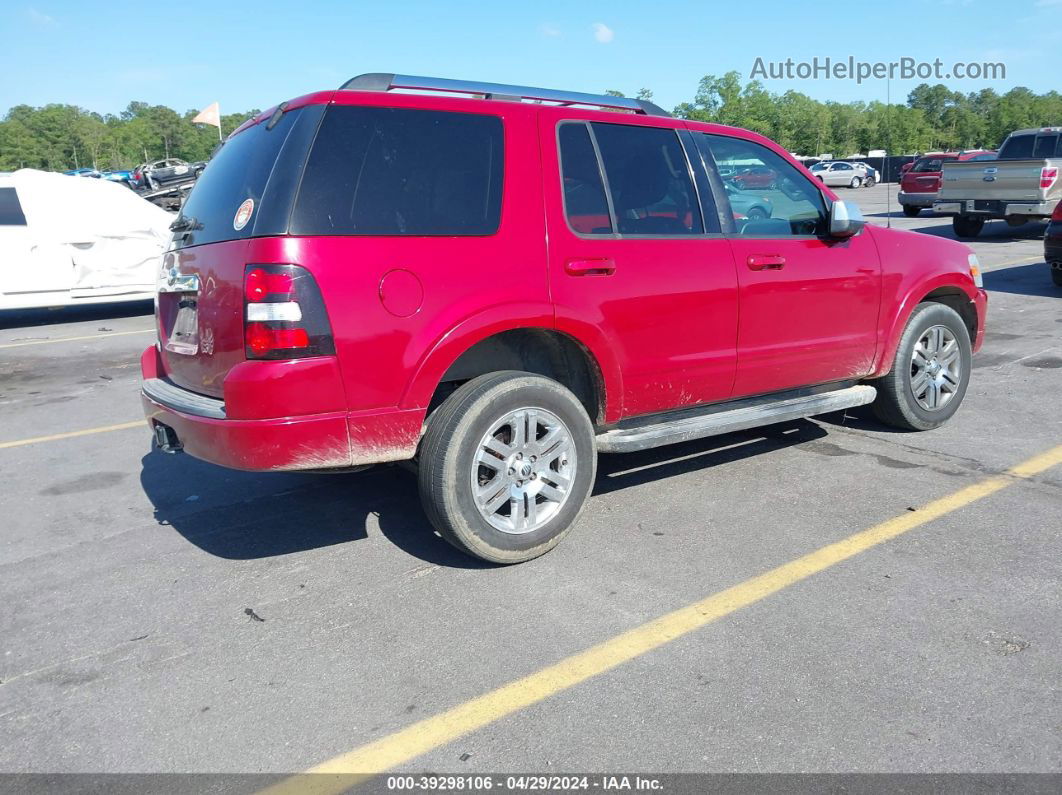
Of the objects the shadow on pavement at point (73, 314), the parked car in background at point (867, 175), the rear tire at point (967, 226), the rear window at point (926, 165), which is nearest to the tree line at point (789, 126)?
the parked car in background at point (867, 175)

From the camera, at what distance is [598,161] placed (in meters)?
4.27

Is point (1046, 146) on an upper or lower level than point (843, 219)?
upper

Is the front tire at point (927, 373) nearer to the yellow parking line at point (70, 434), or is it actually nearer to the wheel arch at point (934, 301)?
the wheel arch at point (934, 301)

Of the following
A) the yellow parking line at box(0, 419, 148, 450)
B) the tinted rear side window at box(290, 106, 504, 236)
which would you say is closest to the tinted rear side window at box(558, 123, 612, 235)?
the tinted rear side window at box(290, 106, 504, 236)

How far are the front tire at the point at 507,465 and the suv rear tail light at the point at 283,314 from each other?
639mm

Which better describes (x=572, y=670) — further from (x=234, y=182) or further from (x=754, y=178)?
(x=754, y=178)

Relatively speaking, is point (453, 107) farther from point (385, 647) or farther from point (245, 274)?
point (385, 647)

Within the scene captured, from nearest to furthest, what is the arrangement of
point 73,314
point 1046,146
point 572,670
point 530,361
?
point 572,670 → point 530,361 → point 73,314 → point 1046,146

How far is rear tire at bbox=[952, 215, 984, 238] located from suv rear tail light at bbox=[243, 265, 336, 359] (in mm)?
17783

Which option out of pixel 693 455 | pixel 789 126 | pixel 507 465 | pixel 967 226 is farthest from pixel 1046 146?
pixel 789 126

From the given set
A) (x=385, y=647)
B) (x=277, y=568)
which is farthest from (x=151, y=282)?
(x=385, y=647)

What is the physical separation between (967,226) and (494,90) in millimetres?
17228

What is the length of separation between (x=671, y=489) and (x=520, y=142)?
6.59 ft

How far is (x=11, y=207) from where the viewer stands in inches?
440
